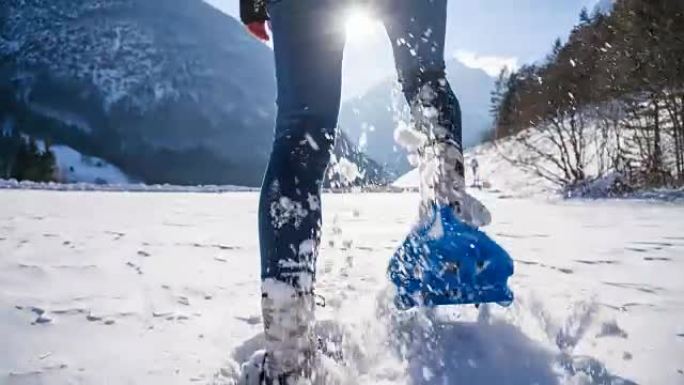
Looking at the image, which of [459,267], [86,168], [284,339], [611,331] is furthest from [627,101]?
[86,168]

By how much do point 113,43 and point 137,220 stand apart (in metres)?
112

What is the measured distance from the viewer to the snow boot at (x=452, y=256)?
103 centimetres

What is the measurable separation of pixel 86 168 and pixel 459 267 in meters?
87.4

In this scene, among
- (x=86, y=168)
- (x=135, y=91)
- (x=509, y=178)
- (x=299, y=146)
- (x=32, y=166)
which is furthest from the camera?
(x=135, y=91)

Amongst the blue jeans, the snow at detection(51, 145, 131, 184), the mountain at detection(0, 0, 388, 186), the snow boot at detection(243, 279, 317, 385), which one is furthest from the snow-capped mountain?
the snow at detection(51, 145, 131, 184)

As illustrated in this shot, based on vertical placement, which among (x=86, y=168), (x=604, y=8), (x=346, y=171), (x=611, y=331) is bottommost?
(x=611, y=331)

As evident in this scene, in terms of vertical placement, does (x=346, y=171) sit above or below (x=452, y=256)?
above

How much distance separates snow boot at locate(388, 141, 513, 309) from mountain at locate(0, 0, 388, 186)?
8237 cm

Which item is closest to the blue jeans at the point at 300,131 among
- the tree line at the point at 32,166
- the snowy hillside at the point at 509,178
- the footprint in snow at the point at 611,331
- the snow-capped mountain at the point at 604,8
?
the footprint in snow at the point at 611,331

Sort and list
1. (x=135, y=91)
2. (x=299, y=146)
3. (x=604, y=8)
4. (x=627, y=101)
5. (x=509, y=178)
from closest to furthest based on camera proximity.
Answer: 1. (x=299, y=146)
2. (x=627, y=101)
3. (x=509, y=178)
4. (x=604, y=8)
5. (x=135, y=91)

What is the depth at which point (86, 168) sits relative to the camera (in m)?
79.4

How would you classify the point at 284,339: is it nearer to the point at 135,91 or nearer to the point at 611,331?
the point at 611,331

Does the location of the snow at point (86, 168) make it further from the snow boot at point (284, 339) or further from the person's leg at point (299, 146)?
the snow boot at point (284, 339)

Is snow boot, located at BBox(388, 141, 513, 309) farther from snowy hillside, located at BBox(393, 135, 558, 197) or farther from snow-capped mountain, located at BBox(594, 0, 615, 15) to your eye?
snow-capped mountain, located at BBox(594, 0, 615, 15)
